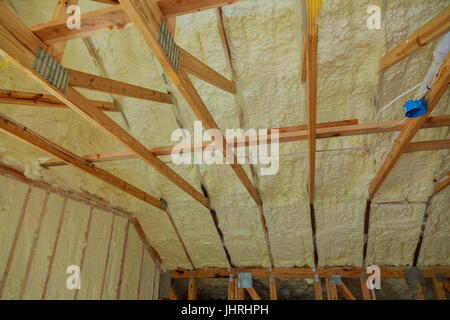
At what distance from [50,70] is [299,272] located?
16.1ft

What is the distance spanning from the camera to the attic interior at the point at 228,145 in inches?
90.7

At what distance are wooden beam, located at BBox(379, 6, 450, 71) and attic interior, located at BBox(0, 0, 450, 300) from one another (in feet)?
0.07

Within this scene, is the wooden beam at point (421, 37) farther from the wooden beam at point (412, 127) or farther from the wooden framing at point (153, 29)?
the wooden framing at point (153, 29)

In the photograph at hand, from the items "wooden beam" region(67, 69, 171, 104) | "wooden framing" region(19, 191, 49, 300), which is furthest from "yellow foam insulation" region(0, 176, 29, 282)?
"wooden beam" region(67, 69, 171, 104)

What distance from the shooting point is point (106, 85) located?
8.20 ft

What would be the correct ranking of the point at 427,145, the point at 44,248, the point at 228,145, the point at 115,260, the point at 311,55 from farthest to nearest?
the point at 115,260, the point at 44,248, the point at 427,145, the point at 228,145, the point at 311,55

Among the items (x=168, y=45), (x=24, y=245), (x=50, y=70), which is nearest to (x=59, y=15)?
(x=50, y=70)

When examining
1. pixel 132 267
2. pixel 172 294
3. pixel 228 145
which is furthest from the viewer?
pixel 172 294

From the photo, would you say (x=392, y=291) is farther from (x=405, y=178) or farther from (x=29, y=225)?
(x=29, y=225)

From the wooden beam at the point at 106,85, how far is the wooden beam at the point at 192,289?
371 centimetres

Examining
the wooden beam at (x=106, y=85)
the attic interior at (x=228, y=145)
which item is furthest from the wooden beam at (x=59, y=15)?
the wooden beam at (x=106, y=85)

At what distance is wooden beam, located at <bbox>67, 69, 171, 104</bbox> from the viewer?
2.13m

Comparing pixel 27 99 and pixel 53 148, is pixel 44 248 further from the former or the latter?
pixel 27 99

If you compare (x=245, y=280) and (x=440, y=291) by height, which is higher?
(x=245, y=280)
